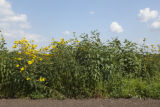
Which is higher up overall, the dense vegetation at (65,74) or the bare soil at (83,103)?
the dense vegetation at (65,74)

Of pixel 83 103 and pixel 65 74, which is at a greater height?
pixel 65 74

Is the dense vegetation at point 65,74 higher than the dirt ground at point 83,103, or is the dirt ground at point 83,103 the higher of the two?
the dense vegetation at point 65,74

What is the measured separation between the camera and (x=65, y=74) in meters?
5.26

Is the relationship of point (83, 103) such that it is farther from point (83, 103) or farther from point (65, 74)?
point (65, 74)

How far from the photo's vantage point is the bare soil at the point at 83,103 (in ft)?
15.1

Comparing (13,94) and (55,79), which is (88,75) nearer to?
(55,79)

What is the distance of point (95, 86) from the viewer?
5387 millimetres

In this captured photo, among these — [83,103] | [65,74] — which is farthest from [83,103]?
[65,74]

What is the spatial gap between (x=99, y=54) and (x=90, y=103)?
1421 mm

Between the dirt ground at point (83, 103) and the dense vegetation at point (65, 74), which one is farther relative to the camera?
the dense vegetation at point (65, 74)

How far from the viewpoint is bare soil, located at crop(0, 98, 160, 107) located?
4.60 metres

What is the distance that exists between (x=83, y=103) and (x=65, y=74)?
36.0 inches

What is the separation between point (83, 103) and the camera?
4.73 meters

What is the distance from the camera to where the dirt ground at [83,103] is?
15.1 feet
